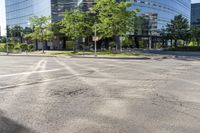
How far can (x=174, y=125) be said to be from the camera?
5.97 m

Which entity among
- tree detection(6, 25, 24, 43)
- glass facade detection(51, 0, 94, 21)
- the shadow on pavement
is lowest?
the shadow on pavement

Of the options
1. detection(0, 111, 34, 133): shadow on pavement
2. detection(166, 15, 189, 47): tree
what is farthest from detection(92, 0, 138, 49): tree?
detection(0, 111, 34, 133): shadow on pavement

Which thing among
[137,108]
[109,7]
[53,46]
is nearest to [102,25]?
[109,7]

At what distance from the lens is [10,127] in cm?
582

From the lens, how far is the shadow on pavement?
→ 18.2ft

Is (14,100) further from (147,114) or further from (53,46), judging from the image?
(53,46)

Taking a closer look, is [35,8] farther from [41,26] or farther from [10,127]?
[10,127]

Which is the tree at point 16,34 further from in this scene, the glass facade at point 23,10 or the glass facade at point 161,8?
the glass facade at point 161,8

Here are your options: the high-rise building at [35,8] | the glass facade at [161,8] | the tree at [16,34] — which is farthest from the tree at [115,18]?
the tree at [16,34]

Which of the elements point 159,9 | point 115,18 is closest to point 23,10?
point 159,9

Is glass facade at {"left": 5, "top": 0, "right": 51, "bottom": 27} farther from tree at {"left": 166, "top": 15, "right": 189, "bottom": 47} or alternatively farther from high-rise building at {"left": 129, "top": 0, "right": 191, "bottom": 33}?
tree at {"left": 166, "top": 15, "right": 189, "bottom": 47}

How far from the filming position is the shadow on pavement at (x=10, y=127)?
556cm

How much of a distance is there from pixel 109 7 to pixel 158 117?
37.2 meters

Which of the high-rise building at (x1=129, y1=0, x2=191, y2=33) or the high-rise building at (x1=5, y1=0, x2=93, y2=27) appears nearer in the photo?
the high-rise building at (x1=5, y1=0, x2=93, y2=27)
